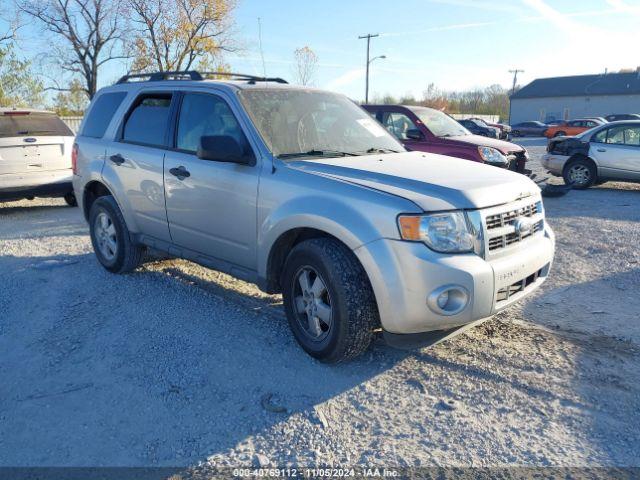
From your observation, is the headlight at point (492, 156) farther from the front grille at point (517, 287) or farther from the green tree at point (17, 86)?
the green tree at point (17, 86)

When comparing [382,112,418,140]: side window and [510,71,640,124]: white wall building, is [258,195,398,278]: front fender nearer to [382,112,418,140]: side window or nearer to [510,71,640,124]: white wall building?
[382,112,418,140]: side window

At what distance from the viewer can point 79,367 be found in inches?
146

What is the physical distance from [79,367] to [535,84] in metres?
72.2

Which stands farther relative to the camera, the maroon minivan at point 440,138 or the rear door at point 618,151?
the rear door at point 618,151

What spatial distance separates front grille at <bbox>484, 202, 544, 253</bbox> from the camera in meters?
3.36

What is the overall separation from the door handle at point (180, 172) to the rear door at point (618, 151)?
10.4m

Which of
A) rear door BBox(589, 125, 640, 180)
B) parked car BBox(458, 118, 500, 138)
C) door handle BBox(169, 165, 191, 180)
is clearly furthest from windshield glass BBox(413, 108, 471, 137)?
parked car BBox(458, 118, 500, 138)

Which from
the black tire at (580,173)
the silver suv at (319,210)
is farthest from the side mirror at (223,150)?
the black tire at (580,173)

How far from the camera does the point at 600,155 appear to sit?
11.9m

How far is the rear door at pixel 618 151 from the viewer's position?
11562mm

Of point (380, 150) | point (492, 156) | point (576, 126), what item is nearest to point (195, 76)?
point (380, 150)

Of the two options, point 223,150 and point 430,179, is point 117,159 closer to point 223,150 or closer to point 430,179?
point 223,150

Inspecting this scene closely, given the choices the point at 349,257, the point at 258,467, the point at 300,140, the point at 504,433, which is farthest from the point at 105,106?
the point at 504,433

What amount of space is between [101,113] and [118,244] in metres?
1.49
